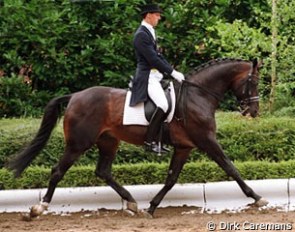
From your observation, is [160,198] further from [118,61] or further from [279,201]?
[118,61]

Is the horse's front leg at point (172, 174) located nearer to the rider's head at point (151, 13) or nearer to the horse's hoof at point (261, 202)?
the horse's hoof at point (261, 202)

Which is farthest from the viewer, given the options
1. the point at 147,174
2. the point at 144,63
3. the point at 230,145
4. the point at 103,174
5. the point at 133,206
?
the point at 230,145

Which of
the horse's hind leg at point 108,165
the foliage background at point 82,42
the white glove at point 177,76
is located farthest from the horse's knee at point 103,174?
the foliage background at point 82,42

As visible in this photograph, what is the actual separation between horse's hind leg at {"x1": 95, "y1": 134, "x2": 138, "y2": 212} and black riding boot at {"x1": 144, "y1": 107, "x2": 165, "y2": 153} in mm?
615

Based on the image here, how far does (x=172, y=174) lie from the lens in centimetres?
909

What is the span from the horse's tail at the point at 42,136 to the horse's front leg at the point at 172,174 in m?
1.53

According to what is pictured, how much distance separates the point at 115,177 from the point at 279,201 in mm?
2137

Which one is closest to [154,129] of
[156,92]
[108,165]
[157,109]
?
[157,109]

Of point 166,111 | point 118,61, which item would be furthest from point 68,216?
point 118,61

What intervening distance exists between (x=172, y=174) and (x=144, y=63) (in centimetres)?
138

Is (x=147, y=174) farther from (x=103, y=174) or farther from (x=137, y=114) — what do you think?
(x=137, y=114)

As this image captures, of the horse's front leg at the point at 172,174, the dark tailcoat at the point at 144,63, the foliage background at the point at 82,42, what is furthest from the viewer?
the foliage background at the point at 82,42

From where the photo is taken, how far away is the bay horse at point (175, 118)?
8938 millimetres

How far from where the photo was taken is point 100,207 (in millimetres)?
9398
